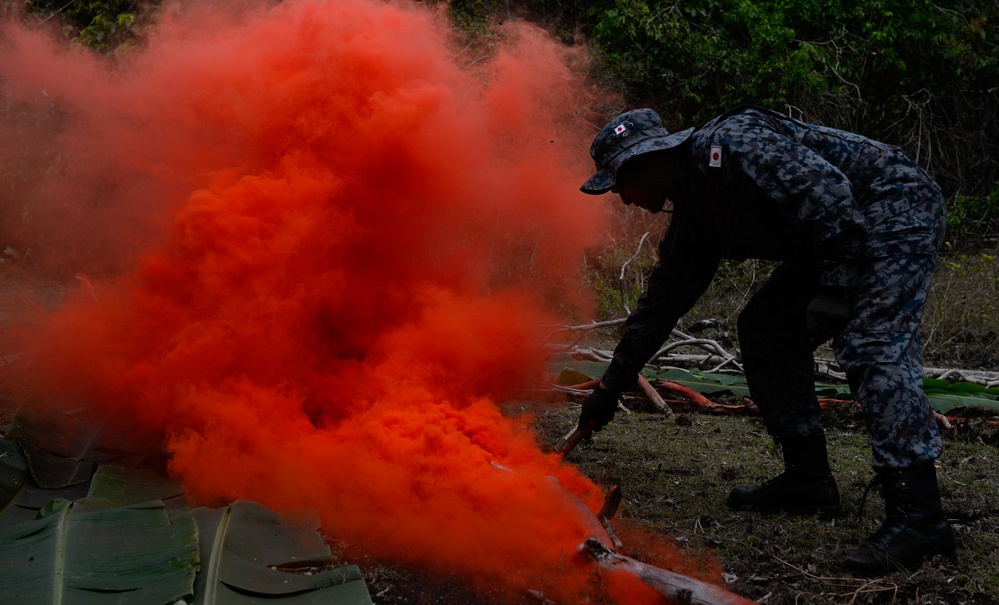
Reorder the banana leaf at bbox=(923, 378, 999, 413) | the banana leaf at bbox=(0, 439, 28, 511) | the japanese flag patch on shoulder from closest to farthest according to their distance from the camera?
the japanese flag patch on shoulder
the banana leaf at bbox=(0, 439, 28, 511)
the banana leaf at bbox=(923, 378, 999, 413)

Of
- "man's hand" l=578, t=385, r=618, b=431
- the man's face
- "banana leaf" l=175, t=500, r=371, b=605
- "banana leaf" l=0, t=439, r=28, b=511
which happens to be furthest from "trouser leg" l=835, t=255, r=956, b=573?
"banana leaf" l=0, t=439, r=28, b=511

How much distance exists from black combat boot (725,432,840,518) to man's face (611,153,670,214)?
1.34 metres

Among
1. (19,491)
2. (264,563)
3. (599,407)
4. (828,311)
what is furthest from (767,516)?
(19,491)

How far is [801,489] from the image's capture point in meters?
3.63

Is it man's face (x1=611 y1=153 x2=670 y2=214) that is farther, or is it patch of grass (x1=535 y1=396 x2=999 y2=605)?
man's face (x1=611 y1=153 x2=670 y2=214)

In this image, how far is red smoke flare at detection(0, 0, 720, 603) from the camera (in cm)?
373

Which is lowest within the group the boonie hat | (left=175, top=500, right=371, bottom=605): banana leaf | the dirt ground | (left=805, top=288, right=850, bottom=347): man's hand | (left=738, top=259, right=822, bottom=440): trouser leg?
the dirt ground

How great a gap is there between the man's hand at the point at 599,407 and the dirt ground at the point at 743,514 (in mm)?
402

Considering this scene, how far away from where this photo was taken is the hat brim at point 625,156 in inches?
129

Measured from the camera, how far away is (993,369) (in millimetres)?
7344

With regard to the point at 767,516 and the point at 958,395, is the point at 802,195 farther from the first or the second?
the point at 958,395

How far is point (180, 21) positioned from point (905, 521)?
497 cm

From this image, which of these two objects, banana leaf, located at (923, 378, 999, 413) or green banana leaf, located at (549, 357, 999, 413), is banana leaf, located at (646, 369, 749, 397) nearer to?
green banana leaf, located at (549, 357, 999, 413)

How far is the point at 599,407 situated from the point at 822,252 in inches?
52.7
